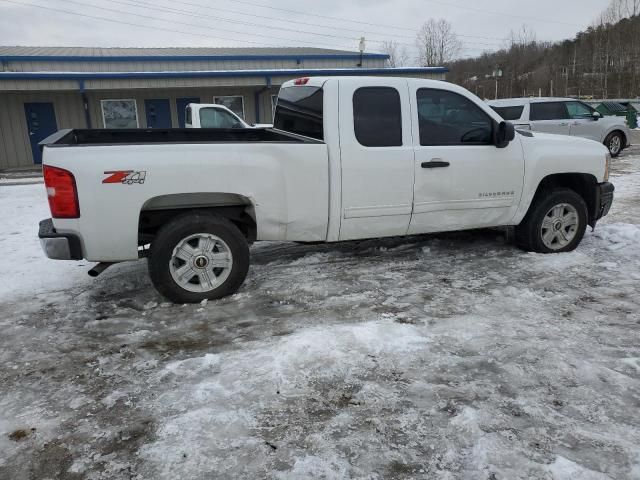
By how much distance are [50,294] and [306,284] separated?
8.21 feet

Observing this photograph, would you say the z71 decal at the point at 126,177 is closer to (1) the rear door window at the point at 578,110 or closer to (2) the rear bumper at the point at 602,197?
(2) the rear bumper at the point at 602,197

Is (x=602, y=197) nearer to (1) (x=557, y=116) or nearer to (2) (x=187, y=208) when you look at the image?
(2) (x=187, y=208)

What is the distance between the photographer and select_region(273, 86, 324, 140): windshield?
486 cm

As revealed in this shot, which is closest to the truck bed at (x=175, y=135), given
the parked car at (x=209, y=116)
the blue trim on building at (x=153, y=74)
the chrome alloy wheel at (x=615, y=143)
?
the parked car at (x=209, y=116)

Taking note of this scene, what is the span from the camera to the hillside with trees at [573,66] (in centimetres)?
5919

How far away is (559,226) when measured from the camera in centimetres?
589

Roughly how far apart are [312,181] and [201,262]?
1228 millimetres

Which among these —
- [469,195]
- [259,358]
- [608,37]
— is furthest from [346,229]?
[608,37]

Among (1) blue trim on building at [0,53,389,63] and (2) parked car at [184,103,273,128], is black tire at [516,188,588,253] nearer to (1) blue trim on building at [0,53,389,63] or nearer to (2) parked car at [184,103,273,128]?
(2) parked car at [184,103,273,128]

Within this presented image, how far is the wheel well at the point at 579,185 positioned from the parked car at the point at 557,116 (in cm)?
851

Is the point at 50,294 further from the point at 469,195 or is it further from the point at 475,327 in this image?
the point at 469,195

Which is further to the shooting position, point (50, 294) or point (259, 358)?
point (50, 294)

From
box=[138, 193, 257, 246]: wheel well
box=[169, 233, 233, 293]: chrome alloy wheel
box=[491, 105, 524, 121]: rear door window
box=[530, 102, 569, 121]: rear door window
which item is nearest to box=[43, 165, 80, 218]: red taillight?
box=[138, 193, 257, 246]: wheel well

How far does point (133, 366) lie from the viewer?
11.5ft
